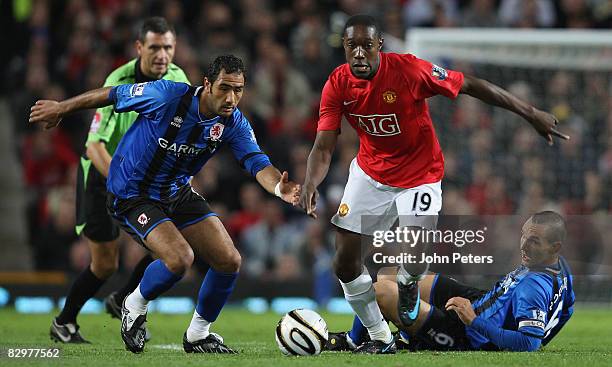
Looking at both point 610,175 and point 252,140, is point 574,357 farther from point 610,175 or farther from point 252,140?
point 610,175

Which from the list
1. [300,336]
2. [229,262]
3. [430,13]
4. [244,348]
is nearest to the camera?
[300,336]

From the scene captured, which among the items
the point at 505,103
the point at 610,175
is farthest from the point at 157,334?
the point at 610,175

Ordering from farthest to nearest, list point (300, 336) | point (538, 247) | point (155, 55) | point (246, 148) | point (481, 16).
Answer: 1. point (481, 16)
2. point (155, 55)
3. point (246, 148)
4. point (538, 247)
5. point (300, 336)

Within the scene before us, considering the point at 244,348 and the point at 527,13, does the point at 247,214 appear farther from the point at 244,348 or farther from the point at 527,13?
the point at 244,348

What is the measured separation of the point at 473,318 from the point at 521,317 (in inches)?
13.3

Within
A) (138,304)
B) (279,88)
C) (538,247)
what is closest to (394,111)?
(538,247)

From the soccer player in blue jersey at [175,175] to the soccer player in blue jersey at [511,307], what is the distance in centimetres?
121

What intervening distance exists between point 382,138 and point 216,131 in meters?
1.18

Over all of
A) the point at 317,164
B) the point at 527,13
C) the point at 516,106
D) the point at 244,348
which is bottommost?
the point at 244,348

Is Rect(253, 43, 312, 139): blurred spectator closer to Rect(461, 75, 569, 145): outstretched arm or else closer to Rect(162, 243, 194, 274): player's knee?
Rect(461, 75, 569, 145): outstretched arm

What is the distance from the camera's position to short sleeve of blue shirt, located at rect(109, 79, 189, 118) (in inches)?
305

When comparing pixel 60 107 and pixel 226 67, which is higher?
pixel 226 67

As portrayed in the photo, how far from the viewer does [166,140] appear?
7.78 m

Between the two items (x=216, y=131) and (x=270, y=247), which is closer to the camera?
(x=216, y=131)
